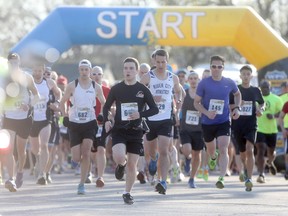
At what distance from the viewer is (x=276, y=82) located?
23109 mm

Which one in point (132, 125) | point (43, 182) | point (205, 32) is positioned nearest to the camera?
point (132, 125)

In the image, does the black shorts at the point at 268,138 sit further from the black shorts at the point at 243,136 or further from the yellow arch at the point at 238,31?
the yellow arch at the point at 238,31

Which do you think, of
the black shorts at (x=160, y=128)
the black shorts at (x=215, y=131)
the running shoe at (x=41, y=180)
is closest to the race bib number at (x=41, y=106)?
the running shoe at (x=41, y=180)

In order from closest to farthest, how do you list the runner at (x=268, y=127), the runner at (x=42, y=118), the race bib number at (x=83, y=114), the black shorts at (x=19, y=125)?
the race bib number at (x=83, y=114) < the black shorts at (x=19, y=125) < the runner at (x=42, y=118) < the runner at (x=268, y=127)

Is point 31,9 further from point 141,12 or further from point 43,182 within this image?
point 43,182

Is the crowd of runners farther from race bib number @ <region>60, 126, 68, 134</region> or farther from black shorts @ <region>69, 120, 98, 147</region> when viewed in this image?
race bib number @ <region>60, 126, 68, 134</region>

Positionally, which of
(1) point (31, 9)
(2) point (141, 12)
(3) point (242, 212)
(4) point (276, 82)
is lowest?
(3) point (242, 212)

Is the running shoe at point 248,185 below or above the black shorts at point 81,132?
below

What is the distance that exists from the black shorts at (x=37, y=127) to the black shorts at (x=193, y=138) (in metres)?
2.50

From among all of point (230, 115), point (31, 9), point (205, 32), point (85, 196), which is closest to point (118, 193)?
point (85, 196)

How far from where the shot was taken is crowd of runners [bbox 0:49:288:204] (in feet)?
42.5

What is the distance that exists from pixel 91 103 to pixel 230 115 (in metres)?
2.22

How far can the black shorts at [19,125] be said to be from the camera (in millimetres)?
15508

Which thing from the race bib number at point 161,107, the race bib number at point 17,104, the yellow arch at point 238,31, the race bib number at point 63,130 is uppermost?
the yellow arch at point 238,31
